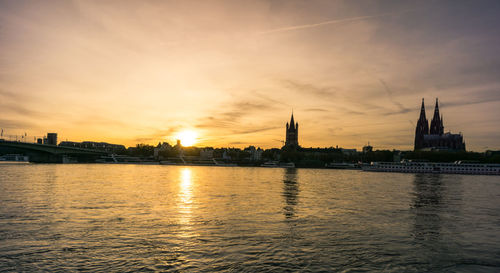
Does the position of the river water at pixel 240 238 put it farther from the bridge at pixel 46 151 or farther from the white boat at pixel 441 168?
the white boat at pixel 441 168

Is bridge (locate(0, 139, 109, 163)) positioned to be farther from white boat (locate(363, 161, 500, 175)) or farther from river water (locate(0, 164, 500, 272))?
white boat (locate(363, 161, 500, 175))

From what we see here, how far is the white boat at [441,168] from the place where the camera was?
385 ft

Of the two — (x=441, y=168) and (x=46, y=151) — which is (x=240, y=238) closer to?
(x=441, y=168)

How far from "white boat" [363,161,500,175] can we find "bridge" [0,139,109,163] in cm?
12721

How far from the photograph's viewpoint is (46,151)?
127 meters

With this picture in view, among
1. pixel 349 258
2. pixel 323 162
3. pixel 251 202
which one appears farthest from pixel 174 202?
pixel 323 162

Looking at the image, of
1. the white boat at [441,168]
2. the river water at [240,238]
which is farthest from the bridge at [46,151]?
the white boat at [441,168]

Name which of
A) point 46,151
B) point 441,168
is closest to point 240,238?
point 441,168

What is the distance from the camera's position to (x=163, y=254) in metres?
13.4

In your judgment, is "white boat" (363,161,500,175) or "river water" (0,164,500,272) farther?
"white boat" (363,161,500,175)

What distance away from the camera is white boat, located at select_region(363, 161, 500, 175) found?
385 feet

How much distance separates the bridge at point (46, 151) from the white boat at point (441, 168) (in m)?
127

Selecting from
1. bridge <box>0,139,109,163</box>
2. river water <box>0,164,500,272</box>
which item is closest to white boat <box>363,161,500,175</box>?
river water <box>0,164,500,272</box>

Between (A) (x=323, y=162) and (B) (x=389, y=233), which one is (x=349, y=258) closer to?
(B) (x=389, y=233)
